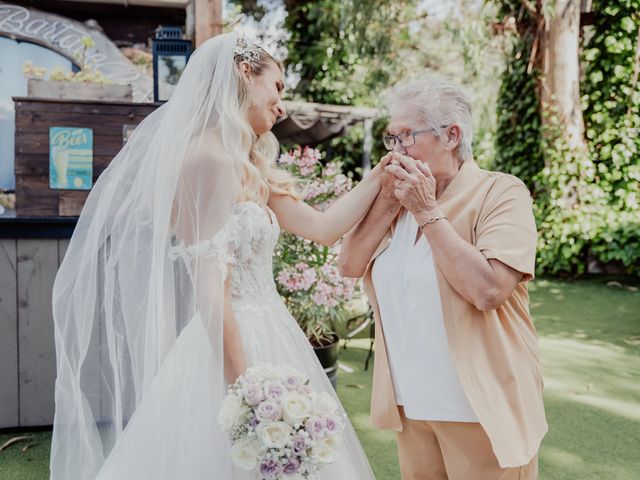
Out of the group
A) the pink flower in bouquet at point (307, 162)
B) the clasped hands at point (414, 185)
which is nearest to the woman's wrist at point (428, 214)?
the clasped hands at point (414, 185)

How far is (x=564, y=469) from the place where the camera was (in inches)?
128

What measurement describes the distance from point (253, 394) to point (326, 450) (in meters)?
0.24

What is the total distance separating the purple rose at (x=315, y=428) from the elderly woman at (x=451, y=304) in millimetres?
401

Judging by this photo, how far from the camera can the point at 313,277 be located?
4043mm

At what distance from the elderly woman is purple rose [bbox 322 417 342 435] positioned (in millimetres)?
348

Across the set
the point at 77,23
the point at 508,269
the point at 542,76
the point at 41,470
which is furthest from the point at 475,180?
the point at 542,76

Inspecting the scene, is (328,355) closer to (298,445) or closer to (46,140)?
(46,140)

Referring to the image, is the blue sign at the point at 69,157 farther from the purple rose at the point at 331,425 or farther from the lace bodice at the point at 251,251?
the purple rose at the point at 331,425

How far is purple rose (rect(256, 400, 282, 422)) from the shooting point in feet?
5.15

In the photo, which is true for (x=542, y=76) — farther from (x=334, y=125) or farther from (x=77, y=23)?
(x=77, y=23)

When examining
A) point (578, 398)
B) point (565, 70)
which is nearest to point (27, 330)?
point (578, 398)

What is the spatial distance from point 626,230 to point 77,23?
22.0 feet

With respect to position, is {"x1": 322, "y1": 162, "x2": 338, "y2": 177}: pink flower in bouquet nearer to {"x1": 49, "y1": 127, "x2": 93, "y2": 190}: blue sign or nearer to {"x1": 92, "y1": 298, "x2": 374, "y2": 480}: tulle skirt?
{"x1": 49, "y1": 127, "x2": 93, "y2": 190}: blue sign

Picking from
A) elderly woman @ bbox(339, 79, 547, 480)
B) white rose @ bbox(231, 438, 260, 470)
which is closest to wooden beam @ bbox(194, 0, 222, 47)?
elderly woman @ bbox(339, 79, 547, 480)
